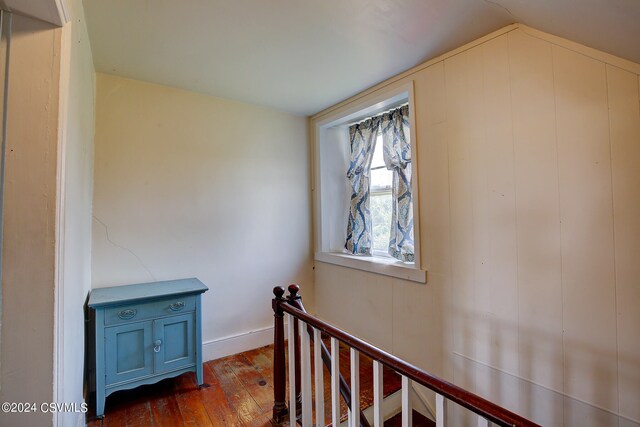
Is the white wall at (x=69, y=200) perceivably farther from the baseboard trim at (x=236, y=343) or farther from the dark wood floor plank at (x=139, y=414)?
the baseboard trim at (x=236, y=343)

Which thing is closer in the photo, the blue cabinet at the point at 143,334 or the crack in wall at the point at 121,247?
the blue cabinet at the point at 143,334

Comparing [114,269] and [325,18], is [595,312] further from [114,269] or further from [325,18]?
[114,269]

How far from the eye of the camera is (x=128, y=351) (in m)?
1.94

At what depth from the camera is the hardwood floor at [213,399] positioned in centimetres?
183

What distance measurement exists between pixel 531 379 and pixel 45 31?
8.69ft

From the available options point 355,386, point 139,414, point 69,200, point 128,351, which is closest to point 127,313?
point 128,351

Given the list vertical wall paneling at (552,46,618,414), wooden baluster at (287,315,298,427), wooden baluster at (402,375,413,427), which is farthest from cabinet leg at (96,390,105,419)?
vertical wall paneling at (552,46,618,414)

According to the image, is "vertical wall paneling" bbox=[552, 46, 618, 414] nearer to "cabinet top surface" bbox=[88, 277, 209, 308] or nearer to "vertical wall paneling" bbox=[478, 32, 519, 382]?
"vertical wall paneling" bbox=[478, 32, 519, 382]

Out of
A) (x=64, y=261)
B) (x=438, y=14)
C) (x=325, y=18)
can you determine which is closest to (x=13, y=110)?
(x=64, y=261)

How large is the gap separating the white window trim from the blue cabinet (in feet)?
4.34

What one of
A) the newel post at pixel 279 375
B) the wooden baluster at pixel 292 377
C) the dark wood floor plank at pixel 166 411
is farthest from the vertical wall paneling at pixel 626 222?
the dark wood floor plank at pixel 166 411

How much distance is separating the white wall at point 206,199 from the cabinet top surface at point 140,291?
0.11 m

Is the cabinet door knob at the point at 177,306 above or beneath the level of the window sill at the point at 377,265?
beneath

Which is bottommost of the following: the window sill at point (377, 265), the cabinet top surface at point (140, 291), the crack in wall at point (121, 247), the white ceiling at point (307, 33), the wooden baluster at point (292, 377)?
the wooden baluster at point (292, 377)
